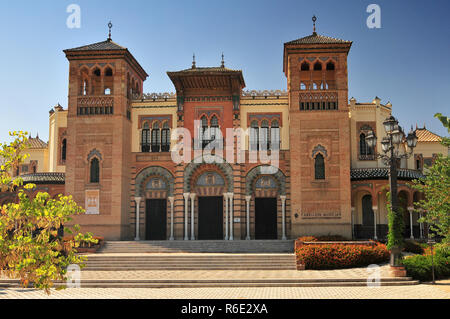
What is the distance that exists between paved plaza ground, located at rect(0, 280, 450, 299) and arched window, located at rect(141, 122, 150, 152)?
12372 mm

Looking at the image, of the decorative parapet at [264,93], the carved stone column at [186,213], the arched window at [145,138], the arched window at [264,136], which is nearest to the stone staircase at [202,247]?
the carved stone column at [186,213]

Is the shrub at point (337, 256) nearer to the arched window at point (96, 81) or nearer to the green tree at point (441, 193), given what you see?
the green tree at point (441, 193)

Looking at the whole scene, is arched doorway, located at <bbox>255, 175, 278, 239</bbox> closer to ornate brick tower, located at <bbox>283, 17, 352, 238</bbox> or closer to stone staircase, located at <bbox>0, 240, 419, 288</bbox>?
ornate brick tower, located at <bbox>283, 17, 352, 238</bbox>

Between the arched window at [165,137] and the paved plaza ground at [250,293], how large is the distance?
40.3 ft

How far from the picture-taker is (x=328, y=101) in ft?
86.2

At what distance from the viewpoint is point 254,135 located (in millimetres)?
27531

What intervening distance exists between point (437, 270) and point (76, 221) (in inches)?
700

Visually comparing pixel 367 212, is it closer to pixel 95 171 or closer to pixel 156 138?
pixel 156 138

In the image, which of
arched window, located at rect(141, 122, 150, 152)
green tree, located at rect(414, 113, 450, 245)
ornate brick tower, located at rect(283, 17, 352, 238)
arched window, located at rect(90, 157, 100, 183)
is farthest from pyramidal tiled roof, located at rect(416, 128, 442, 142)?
arched window, located at rect(90, 157, 100, 183)

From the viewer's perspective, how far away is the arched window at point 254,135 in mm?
27453

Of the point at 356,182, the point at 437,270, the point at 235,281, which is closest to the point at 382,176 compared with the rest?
the point at 356,182

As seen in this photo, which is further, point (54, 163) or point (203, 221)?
point (54, 163)

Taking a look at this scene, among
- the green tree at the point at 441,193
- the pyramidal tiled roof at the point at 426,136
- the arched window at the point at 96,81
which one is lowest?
the green tree at the point at 441,193
